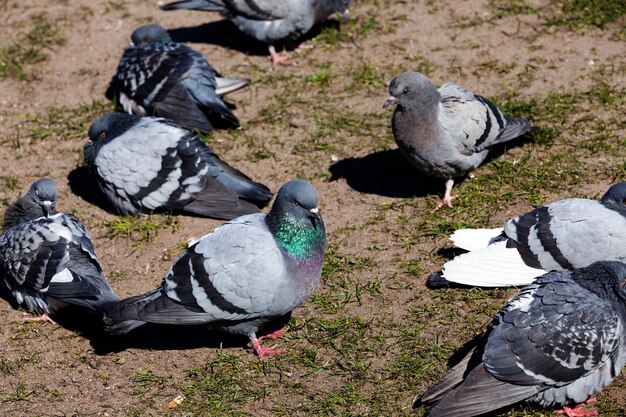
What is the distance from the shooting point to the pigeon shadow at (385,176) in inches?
289

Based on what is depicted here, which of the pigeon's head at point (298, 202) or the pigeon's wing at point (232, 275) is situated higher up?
the pigeon's head at point (298, 202)

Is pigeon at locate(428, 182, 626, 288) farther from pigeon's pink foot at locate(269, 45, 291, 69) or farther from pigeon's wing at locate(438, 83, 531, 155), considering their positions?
pigeon's pink foot at locate(269, 45, 291, 69)

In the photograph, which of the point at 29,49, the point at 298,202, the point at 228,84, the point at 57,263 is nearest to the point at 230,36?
the point at 228,84

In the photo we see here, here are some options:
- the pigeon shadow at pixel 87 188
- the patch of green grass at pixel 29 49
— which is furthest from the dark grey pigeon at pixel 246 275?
the patch of green grass at pixel 29 49

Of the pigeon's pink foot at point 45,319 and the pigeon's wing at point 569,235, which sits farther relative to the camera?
the pigeon's pink foot at point 45,319

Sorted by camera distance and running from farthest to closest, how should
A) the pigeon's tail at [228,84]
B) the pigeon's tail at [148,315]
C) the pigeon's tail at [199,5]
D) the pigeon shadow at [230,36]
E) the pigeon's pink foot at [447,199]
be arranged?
the pigeon shadow at [230,36], the pigeon's tail at [199,5], the pigeon's tail at [228,84], the pigeon's pink foot at [447,199], the pigeon's tail at [148,315]

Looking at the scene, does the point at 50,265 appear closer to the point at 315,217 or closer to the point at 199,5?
the point at 315,217

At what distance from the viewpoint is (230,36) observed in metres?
9.82

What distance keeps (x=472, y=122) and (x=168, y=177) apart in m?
2.56

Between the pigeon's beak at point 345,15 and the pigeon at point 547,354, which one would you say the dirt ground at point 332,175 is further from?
the pigeon at point 547,354

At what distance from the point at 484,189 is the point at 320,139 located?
1.71 metres

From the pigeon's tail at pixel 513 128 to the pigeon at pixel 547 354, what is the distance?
2.27 metres

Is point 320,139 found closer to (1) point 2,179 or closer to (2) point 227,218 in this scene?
(2) point 227,218

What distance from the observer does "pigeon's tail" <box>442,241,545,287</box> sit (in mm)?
5949
